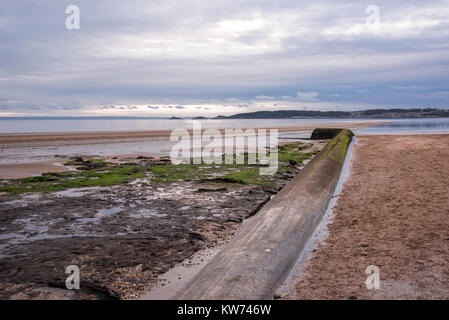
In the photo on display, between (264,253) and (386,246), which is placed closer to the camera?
(264,253)

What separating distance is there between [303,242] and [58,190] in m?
7.47

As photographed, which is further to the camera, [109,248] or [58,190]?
[58,190]

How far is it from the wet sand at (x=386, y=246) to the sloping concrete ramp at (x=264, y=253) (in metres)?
0.31

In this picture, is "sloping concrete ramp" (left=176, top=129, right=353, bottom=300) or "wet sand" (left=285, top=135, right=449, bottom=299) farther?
"wet sand" (left=285, top=135, right=449, bottom=299)

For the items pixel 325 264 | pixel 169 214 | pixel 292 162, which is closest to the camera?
pixel 325 264

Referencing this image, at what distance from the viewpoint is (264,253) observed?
15.1ft

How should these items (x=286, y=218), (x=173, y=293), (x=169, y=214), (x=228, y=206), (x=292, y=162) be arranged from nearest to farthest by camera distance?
1. (x=173, y=293)
2. (x=286, y=218)
3. (x=169, y=214)
4. (x=228, y=206)
5. (x=292, y=162)

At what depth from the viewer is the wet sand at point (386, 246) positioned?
3865mm

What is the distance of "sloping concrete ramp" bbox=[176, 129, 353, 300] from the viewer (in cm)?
367

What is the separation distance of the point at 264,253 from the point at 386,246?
1.97m

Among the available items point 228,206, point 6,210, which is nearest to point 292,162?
point 228,206

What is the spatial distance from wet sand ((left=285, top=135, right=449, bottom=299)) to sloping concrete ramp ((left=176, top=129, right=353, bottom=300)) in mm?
308
